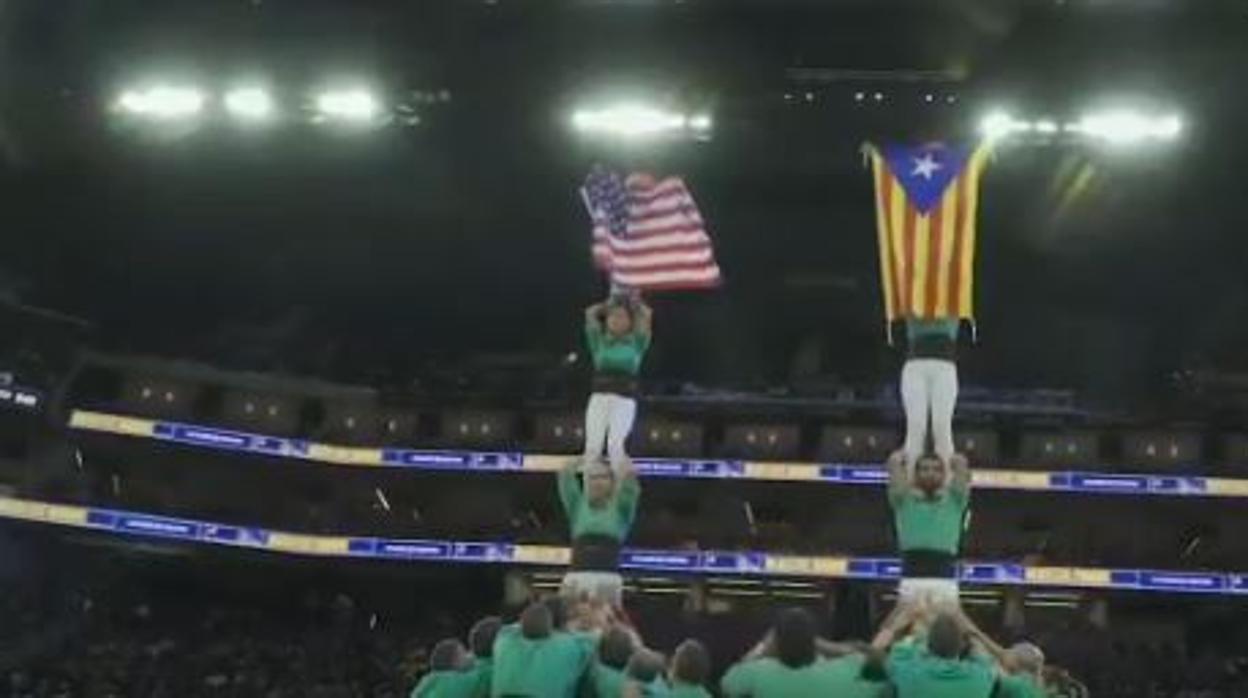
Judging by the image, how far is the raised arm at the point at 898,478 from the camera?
12031 millimetres

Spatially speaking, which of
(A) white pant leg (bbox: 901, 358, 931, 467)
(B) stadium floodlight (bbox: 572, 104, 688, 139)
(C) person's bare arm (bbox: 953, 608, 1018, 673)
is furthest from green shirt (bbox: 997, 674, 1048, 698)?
(B) stadium floodlight (bbox: 572, 104, 688, 139)

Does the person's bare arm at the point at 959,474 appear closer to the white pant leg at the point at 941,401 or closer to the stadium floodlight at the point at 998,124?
the white pant leg at the point at 941,401

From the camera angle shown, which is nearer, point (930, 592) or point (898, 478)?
point (930, 592)

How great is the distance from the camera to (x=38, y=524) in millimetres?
35688

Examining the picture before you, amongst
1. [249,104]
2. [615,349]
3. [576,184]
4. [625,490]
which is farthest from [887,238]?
[576,184]

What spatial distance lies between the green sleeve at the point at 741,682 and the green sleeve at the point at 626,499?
14.1 ft

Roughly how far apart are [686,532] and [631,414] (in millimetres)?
23110

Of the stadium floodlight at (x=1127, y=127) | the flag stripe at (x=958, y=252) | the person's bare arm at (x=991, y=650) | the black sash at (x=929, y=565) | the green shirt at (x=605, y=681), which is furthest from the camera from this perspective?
the stadium floodlight at (x=1127, y=127)

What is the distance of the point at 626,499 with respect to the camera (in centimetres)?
1396

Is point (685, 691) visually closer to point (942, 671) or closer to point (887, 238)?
point (942, 671)

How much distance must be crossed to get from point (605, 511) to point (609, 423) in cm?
72

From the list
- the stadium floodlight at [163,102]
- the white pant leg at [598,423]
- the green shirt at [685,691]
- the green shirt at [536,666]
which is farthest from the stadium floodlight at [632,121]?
the green shirt at [685,691]

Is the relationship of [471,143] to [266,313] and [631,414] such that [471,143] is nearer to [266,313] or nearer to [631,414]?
[631,414]

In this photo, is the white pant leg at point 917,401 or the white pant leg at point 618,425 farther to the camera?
the white pant leg at point 618,425
